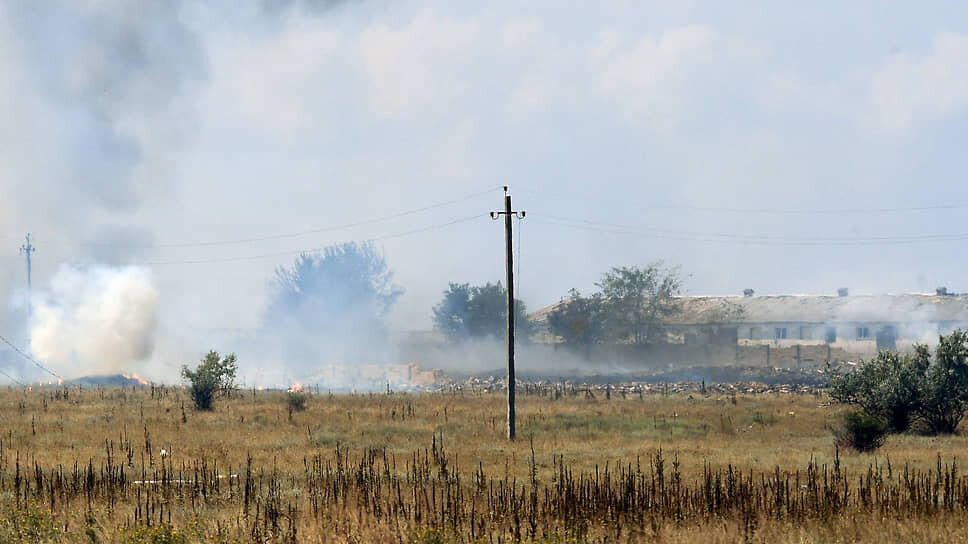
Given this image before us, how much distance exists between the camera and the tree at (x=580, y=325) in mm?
103438

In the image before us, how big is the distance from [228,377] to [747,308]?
82843 mm

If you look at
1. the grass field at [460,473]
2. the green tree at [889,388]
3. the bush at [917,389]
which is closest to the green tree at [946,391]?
the bush at [917,389]

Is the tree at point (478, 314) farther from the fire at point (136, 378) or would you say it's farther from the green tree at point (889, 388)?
the green tree at point (889, 388)

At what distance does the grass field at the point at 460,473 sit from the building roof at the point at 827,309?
56.1 m

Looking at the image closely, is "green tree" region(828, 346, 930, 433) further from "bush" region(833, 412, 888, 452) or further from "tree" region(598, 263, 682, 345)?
"tree" region(598, 263, 682, 345)

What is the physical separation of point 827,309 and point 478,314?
39.6 metres

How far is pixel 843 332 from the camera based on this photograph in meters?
102

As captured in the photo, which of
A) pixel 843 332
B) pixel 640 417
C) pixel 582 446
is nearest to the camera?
pixel 582 446

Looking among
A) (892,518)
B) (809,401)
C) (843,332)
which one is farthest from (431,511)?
(843,332)

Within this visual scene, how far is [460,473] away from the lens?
21.8 metres

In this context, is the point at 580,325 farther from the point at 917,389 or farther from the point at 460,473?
the point at 460,473

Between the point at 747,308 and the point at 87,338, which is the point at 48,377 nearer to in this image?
the point at 87,338

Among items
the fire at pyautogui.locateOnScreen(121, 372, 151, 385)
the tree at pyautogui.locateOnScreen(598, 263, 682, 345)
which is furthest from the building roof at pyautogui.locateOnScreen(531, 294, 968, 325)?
the fire at pyautogui.locateOnScreen(121, 372, 151, 385)

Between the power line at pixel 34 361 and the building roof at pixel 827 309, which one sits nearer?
the power line at pixel 34 361
